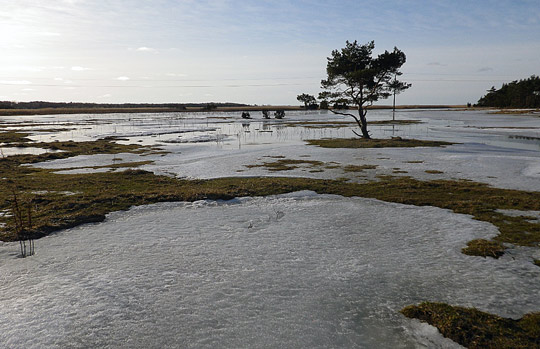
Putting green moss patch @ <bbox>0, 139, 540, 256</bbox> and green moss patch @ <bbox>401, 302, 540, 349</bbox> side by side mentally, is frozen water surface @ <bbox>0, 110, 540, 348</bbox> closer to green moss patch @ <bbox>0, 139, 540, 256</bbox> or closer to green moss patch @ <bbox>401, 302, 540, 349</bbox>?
green moss patch @ <bbox>401, 302, 540, 349</bbox>

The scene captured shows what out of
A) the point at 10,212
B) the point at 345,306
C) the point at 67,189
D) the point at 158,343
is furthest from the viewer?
the point at 67,189

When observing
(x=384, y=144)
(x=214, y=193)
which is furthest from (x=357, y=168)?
(x=384, y=144)

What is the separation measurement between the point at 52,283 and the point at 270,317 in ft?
19.0

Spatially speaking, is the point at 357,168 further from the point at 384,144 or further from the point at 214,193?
the point at 384,144

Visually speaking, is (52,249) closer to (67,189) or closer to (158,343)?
(158,343)

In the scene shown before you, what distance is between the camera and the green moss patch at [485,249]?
10.0 meters

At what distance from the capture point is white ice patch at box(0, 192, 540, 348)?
6.81 m

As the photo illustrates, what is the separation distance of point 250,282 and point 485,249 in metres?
7.13

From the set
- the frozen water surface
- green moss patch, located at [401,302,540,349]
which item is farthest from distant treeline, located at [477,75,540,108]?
green moss patch, located at [401,302,540,349]

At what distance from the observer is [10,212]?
15141 mm

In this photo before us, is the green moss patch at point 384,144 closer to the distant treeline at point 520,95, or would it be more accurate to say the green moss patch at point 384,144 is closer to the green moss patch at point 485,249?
the green moss patch at point 485,249

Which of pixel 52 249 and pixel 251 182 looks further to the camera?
pixel 251 182

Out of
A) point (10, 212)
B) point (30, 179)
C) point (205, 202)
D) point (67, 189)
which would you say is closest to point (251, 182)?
point (205, 202)

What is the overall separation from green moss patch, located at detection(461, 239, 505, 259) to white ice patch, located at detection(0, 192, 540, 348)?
0.30 meters
